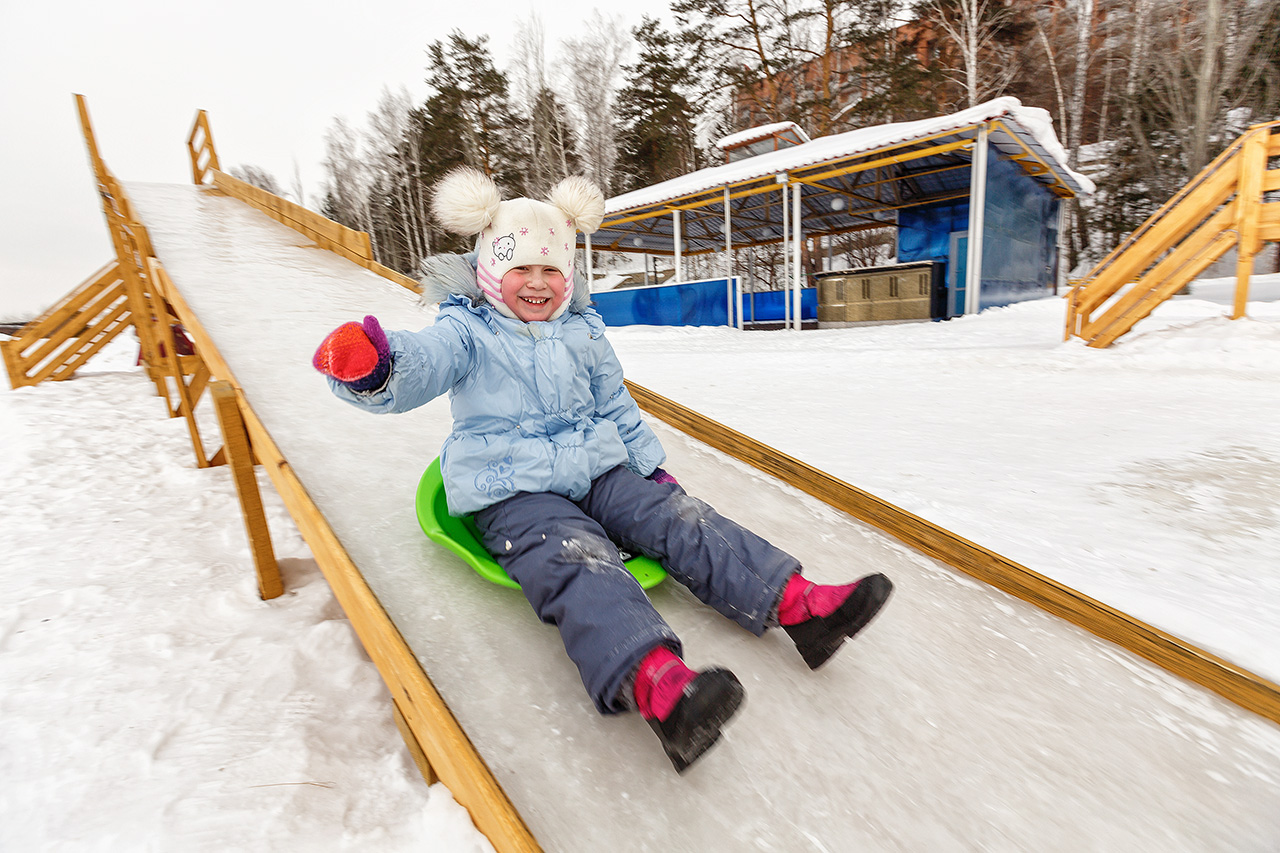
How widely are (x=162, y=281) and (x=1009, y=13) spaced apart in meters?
18.1

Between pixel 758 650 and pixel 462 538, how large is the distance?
0.75m

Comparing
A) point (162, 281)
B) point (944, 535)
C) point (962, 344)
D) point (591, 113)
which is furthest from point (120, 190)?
point (591, 113)

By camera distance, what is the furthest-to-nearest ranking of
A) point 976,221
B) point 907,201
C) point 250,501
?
point 907,201 → point 976,221 → point 250,501

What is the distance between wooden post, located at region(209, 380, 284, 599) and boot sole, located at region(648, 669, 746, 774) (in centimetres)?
162

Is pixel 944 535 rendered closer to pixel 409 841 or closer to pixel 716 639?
pixel 716 639

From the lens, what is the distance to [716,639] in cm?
130

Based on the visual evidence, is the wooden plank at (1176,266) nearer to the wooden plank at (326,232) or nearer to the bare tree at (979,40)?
the wooden plank at (326,232)

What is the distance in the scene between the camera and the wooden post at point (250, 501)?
185cm

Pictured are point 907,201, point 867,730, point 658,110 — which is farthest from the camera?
point 658,110

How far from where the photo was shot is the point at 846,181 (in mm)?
10711

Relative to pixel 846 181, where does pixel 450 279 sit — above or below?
below

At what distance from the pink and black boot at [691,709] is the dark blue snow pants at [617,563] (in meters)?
0.07

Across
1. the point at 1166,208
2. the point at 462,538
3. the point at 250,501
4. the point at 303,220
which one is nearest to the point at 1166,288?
the point at 1166,208

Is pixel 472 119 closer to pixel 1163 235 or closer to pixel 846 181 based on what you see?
pixel 846 181
